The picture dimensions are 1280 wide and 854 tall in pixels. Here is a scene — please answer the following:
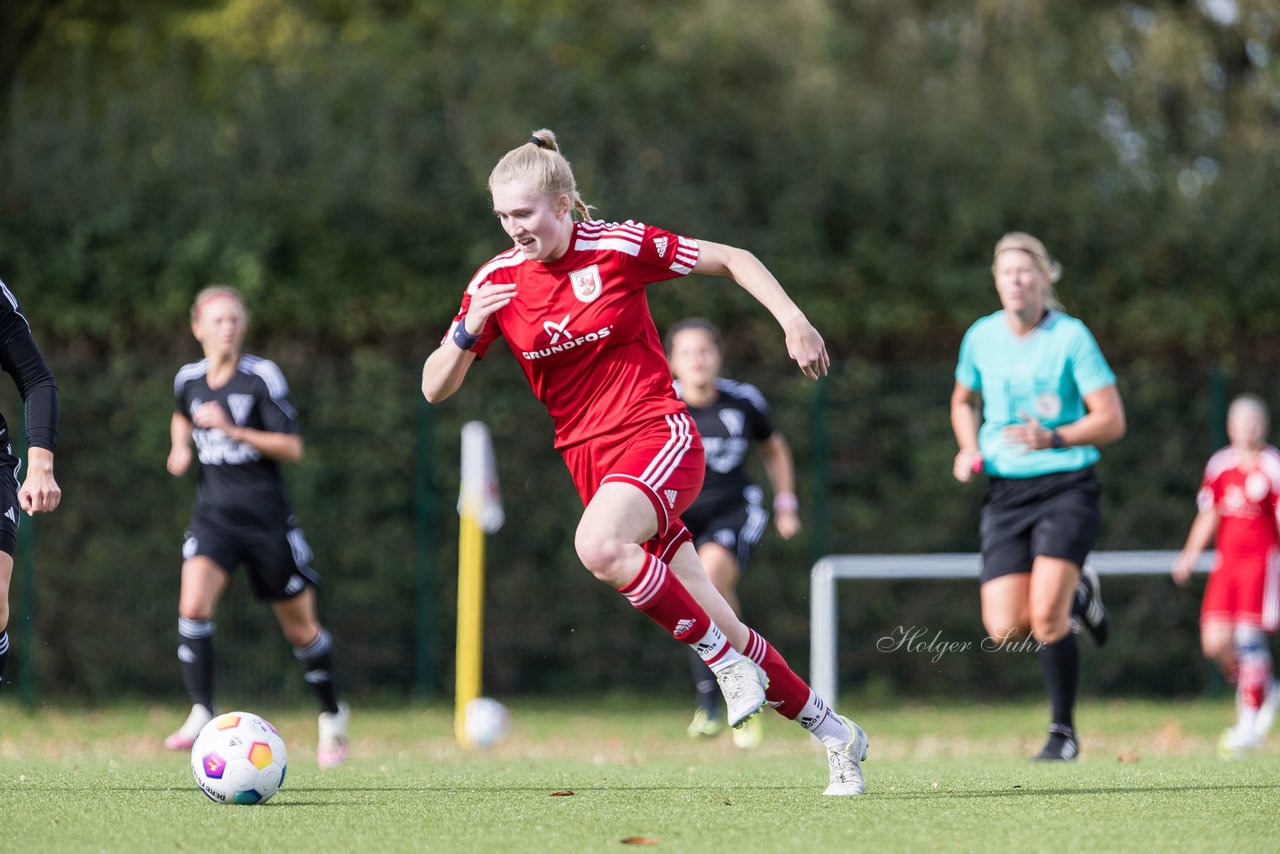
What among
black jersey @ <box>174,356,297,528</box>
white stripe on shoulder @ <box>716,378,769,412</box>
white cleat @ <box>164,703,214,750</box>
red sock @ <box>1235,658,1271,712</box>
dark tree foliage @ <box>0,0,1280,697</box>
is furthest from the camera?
dark tree foliage @ <box>0,0,1280,697</box>

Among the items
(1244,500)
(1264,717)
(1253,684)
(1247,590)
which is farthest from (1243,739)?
(1244,500)

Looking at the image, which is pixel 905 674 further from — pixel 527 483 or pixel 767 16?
pixel 767 16

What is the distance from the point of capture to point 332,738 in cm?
816

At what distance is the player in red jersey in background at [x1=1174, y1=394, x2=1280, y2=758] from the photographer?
10.5 metres

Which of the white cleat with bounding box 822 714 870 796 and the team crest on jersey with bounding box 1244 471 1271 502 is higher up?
the team crest on jersey with bounding box 1244 471 1271 502

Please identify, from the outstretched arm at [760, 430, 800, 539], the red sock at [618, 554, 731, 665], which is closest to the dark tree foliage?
the outstretched arm at [760, 430, 800, 539]

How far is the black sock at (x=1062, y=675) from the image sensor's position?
710 centimetres

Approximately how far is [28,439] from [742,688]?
8.01 feet

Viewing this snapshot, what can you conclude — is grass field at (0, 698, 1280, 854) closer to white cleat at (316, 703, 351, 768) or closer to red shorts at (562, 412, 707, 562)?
white cleat at (316, 703, 351, 768)

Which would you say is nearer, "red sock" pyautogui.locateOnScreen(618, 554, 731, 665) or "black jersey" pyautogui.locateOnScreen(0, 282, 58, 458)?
"red sock" pyautogui.locateOnScreen(618, 554, 731, 665)

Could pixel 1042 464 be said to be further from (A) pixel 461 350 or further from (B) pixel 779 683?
(A) pixel 461 350

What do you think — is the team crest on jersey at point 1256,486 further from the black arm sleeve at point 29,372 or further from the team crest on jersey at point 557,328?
the black arm sleeve at point 29,372

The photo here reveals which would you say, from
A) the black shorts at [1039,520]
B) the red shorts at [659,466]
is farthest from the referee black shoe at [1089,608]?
the red shorts at [659,466]

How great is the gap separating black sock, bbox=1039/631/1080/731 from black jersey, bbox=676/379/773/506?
263 centimetres
